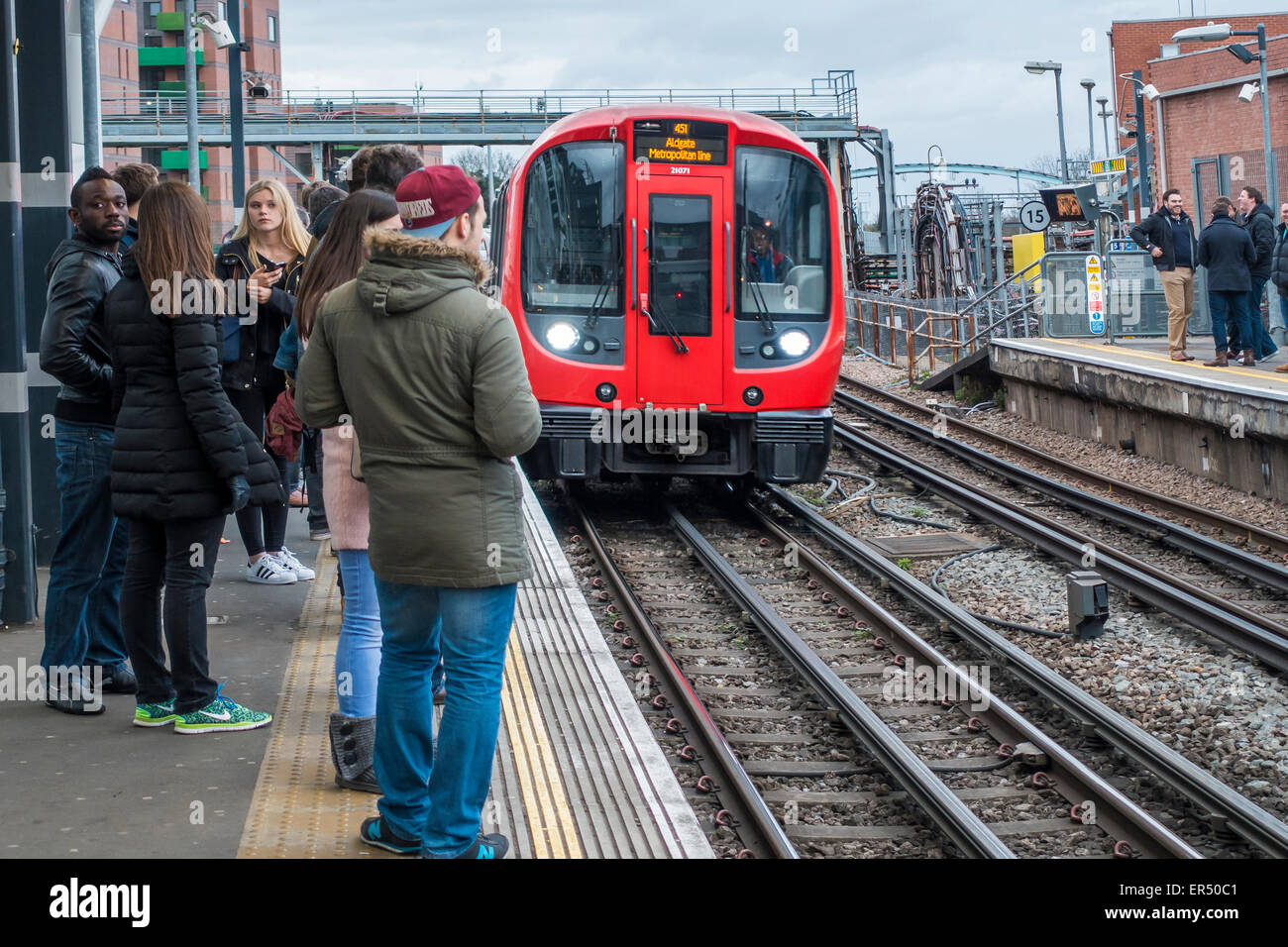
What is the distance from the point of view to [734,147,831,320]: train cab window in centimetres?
1203

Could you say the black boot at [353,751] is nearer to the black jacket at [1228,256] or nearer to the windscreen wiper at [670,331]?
→ the windscreen wiper at [670,331]

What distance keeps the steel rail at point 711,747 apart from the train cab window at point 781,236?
132 inches

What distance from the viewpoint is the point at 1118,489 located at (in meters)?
13.8

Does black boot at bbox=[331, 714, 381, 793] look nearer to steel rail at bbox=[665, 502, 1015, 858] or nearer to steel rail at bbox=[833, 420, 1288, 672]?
steel rail at bbox=[665, 502, 1015, 858]

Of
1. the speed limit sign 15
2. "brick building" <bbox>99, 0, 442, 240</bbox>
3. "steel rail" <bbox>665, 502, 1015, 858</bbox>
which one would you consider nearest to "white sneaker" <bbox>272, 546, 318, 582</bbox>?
"steel rail" <bbox>665, 502, 1015, 858</bbox>

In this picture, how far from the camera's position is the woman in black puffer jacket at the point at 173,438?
5137 millimetres

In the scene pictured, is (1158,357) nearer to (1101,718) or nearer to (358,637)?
(1101,718)

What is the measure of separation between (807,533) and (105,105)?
49632 millimetres

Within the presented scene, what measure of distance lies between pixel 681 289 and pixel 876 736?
19.7 feet

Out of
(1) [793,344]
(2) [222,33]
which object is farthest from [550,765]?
(2) [222,33]

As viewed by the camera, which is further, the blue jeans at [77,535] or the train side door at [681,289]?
the train side door at [681,289]

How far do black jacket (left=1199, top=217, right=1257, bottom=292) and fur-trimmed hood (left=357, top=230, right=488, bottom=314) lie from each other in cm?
1327

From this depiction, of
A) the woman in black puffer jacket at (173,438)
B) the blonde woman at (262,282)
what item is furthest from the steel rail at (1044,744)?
the blonde woman at (262,282)
